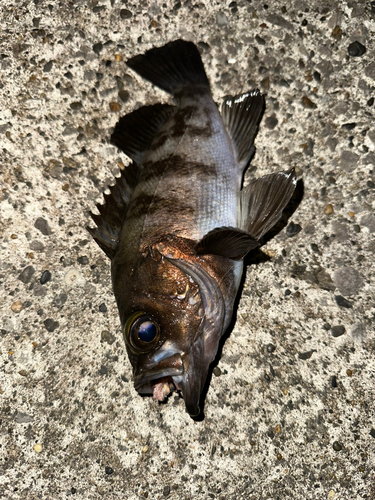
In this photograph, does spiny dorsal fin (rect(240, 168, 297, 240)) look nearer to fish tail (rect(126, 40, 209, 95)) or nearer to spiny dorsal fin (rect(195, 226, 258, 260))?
spiny dorsal fin (rect(195, 226, 258, 260))

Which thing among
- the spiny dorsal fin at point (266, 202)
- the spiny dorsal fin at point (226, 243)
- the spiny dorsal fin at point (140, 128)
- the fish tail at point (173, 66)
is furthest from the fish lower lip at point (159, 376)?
the fish tail at point (173, 66)

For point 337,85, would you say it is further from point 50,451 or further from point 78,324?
point 50,451

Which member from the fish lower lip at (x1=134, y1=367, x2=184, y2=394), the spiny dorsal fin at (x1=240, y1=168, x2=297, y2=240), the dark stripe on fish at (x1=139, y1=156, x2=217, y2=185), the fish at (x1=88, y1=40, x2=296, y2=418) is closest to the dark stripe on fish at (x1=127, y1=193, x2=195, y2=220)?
the fish at (x1=88, y1=40, x2=296, y2=418)

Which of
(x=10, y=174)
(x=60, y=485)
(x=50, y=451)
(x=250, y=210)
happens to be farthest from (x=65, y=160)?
(x=60, y=485)

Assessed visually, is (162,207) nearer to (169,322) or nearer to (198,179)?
(198,179)

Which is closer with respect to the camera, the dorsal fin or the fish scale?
the fish scale

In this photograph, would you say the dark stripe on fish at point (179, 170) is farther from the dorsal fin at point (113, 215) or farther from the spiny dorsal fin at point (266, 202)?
the spiny dorsal fin at point (266, 202)
